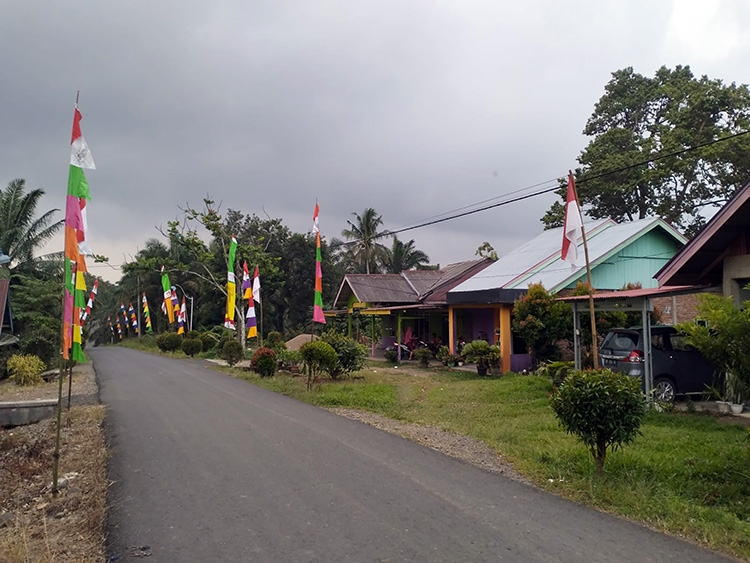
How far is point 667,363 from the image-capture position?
11.4 meters

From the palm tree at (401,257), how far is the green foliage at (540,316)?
30395mm

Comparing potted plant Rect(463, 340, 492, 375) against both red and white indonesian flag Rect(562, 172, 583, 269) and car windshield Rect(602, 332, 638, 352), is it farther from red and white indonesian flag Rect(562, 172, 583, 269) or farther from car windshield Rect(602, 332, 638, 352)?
red and white indonesian flag Rect(562, 172, 583, 269)

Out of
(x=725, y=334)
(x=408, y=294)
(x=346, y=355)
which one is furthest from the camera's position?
(x=408, y=294)

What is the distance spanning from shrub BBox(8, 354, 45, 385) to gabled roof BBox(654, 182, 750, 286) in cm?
1994

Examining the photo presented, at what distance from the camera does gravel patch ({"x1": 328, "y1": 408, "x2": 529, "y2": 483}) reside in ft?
23.5

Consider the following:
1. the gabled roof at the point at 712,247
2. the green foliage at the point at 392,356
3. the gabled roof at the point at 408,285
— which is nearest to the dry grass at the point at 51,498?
the gabled roof at the point at 712,247

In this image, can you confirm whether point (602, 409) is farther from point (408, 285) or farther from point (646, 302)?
point (408, 285)

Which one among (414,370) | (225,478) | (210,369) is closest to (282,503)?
(225,478)

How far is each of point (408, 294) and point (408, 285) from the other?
1.14 m

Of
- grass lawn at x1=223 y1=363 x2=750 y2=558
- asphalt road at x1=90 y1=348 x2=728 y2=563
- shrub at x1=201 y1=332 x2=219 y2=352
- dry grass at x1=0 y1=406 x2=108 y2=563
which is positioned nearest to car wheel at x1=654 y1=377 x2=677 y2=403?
grass lawn at x1=223 y1=363 x2=750 y2=558

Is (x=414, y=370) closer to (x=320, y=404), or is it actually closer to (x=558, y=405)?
(x=320, y=404)

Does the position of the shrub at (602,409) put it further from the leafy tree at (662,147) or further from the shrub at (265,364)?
the leafy tree at (662,147)

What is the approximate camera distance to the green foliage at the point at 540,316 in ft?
52.7

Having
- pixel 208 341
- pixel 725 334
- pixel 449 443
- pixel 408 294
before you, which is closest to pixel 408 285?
pixel 408 294
